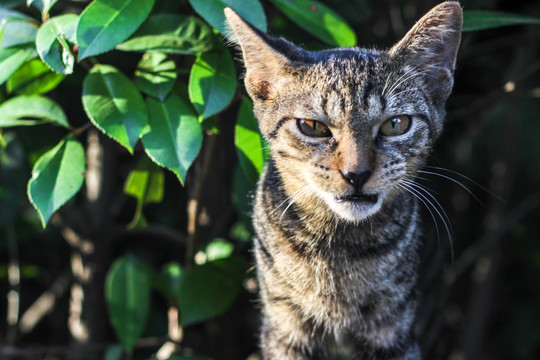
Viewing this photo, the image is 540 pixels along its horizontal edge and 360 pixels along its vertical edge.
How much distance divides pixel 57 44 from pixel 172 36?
38 cm

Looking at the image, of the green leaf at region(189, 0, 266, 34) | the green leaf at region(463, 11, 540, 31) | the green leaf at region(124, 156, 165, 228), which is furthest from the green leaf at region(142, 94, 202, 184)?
the green leaf at region(463, 11, 540, 31)

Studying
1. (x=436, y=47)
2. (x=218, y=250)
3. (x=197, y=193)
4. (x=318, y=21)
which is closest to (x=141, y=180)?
(x=197, y=193)

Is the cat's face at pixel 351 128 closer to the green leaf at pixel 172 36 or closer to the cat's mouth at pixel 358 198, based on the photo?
the cat's mouth at pixel 358 198

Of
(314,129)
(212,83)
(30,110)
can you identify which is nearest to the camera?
(314,129)

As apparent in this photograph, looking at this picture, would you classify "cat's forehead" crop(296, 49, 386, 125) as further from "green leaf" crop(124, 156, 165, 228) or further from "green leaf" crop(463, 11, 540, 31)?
"green leaf" crop(124, 156, 165, 228)

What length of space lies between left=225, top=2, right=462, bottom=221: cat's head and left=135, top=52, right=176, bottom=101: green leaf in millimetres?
275

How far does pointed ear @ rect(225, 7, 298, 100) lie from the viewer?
67.4 inches

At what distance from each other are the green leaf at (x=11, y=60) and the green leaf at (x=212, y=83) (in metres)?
0.54

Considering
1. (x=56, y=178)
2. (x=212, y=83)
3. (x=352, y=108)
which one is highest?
(x=352, y=108)

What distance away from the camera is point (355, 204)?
175cm

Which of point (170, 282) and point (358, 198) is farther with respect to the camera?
point (170, 282)

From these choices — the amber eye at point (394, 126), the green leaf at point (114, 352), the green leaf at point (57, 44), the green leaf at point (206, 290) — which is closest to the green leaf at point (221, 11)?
the green leaf at point (57, 44)

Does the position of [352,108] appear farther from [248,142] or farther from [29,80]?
[29,80]

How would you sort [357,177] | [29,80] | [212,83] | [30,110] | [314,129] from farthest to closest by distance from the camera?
[29,80] → [30,110] → [212,83] → [314,129] → [357,177]
